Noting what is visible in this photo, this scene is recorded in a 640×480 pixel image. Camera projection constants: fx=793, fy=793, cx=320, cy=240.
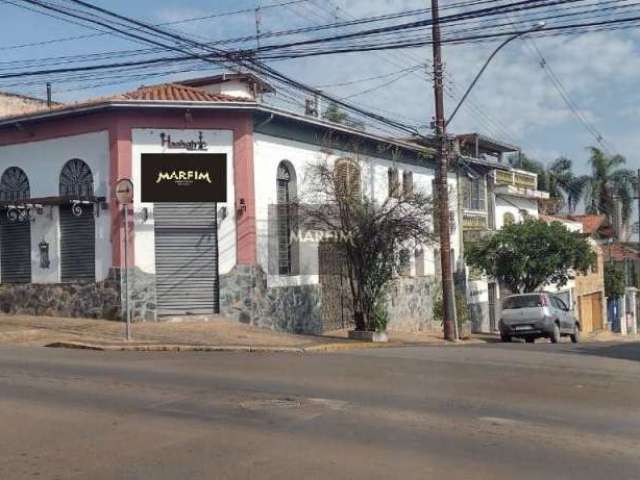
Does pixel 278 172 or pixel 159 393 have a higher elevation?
pixel 278 172

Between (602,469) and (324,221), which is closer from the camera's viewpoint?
(602,469)

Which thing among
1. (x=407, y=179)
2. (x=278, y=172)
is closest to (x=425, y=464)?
(x=278, y=172)

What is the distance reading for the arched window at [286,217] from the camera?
23.2 meters

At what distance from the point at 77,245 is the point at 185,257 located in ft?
10.3

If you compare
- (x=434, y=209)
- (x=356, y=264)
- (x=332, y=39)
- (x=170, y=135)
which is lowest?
(x=356, y=264)

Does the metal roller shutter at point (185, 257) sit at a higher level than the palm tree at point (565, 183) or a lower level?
lower

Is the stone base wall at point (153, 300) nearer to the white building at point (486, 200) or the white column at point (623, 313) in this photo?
the white building at point (486, 200)

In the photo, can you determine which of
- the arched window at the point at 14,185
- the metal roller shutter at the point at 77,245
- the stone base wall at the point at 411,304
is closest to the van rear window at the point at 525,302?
the stone base wall at the point at 411,304

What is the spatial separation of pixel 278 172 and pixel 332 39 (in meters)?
6.39

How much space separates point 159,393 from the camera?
1024 centimetres

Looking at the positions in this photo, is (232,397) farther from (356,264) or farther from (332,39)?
(356,264)

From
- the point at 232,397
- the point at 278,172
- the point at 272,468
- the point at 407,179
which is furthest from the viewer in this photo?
the point at 407,179

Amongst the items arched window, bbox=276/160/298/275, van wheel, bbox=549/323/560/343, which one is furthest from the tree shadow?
arched window, bbox=276/160/298/275

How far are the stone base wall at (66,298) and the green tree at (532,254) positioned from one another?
16279mm
